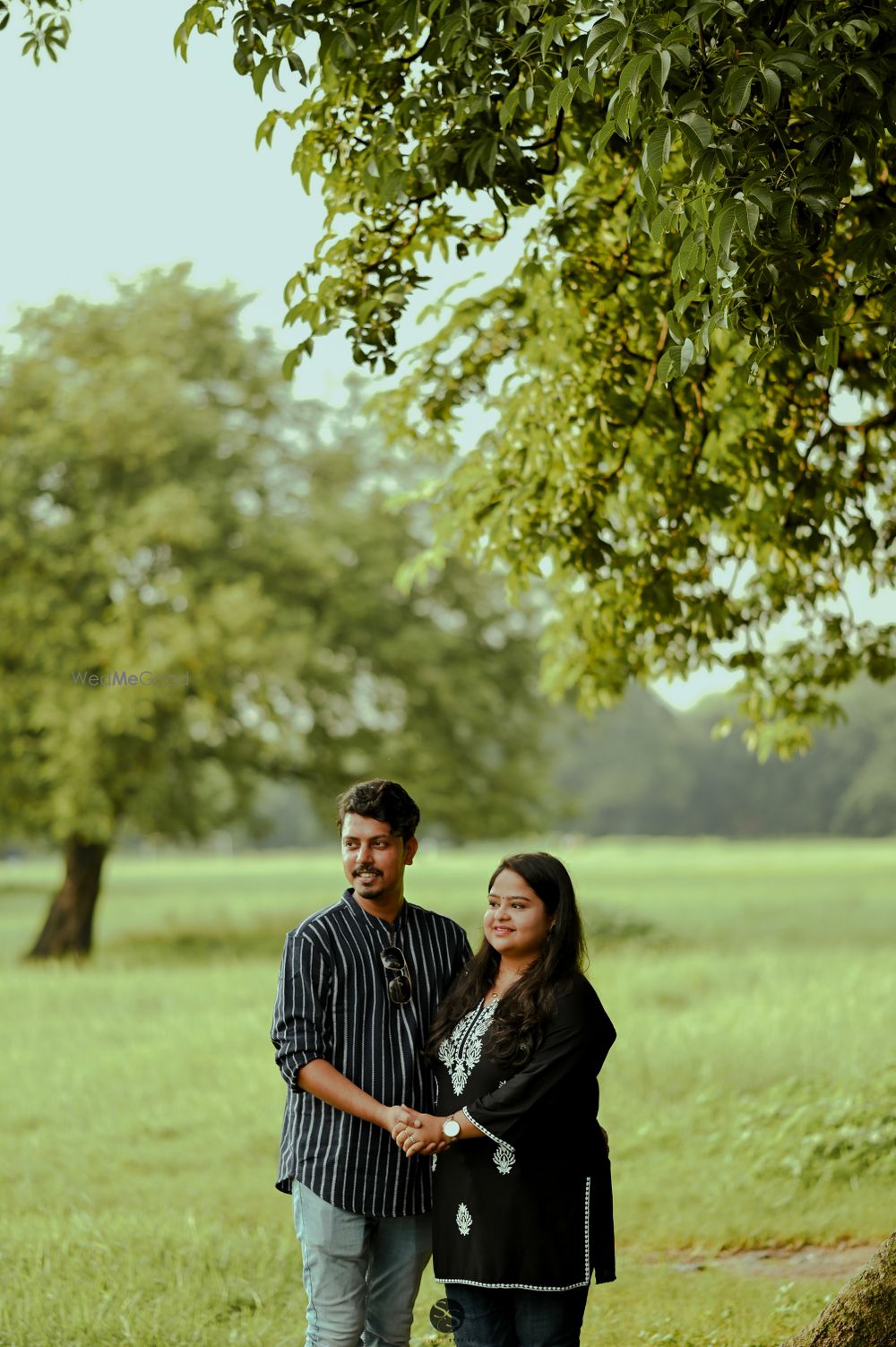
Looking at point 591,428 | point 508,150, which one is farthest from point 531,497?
point 508,150

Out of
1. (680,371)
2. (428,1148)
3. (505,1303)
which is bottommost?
(505,1303)

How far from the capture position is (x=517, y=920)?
165 inches

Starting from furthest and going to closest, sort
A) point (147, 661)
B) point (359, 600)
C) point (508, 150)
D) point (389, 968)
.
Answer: point (359, 600) → point (147, 661) → point (508, 150) → point (389, 968)

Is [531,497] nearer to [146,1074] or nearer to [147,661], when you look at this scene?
[146,1074]

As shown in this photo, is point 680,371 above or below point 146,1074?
above

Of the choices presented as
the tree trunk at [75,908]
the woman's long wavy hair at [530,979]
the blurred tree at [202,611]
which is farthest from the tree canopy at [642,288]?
the tree trunk at [75,908]

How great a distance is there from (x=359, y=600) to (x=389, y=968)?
2100cm

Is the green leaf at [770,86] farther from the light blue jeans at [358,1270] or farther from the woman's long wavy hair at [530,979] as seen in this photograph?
the light blue jeans at [358,1270]

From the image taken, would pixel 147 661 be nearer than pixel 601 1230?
No

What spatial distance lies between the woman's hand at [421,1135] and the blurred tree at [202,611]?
59.5 ft

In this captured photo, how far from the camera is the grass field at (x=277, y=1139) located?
282 inches

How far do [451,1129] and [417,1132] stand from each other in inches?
3.6

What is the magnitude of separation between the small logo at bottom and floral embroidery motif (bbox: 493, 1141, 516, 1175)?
0.42 m

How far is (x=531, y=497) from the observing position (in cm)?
823
